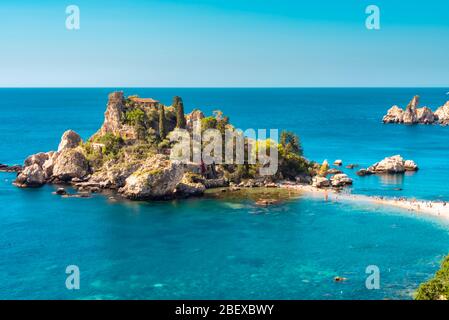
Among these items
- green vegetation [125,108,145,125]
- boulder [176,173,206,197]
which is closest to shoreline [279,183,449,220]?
boulder [176,173,206,197]

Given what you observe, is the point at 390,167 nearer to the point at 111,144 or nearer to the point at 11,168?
the point at 111,144

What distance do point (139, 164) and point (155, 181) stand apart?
1102 centimetres

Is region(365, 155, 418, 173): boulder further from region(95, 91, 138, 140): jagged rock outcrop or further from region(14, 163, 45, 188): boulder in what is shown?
region(14, 163, 45, 188): boulder

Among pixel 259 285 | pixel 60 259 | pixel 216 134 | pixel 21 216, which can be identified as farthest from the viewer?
pixel 216 134

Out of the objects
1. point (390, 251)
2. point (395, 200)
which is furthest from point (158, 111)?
point (390, 251)

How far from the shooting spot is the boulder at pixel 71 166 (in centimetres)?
12219

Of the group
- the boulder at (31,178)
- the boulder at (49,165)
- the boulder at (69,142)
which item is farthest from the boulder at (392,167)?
the boulder at (31,178)

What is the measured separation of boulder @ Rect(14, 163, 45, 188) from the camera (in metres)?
120

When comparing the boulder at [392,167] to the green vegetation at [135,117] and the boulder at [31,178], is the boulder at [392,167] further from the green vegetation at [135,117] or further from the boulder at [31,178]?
the boulder at [31,178]

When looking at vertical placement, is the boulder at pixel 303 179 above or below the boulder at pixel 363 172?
below

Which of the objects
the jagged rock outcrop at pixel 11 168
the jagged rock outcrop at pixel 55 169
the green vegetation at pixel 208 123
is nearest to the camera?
the jagged rock outcrop at pixel 55 169
